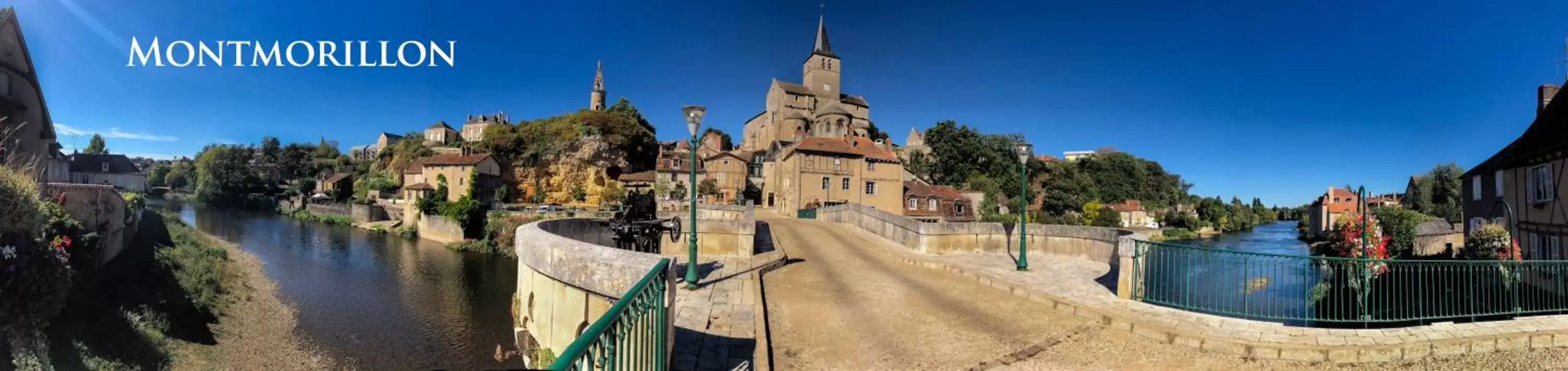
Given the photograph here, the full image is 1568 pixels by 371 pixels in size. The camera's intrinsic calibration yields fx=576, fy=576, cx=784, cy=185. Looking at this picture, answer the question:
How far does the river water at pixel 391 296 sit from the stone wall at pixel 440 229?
1.07m

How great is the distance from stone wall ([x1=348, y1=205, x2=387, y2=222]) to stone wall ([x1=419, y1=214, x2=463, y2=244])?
11252mm

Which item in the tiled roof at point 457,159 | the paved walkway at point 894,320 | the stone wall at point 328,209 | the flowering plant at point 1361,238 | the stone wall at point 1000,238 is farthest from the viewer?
the stone wall at point 328,209

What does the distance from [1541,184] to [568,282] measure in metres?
20.9

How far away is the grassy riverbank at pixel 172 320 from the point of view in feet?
39.1

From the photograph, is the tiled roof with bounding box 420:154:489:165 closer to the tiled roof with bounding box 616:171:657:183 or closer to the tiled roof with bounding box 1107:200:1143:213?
the tiled roof with bounding box 616:171:657:183

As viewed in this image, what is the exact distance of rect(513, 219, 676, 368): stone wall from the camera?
16.3 ft

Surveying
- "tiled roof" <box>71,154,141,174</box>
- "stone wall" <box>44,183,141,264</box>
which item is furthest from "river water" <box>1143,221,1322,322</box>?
"tiled roof" <box>71,154,141,174</box>

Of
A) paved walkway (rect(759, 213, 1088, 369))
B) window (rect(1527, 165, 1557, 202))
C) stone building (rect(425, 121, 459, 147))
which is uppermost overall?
stone building (rect(425, 121, 459, 147))

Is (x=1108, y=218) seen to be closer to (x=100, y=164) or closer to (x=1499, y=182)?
(x=1499, y=182)

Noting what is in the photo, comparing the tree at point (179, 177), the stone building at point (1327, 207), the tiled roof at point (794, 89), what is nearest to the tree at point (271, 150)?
the tree at point (179, 177)

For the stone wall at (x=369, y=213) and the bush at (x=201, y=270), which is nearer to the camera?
the bush at (x=201, y=270)

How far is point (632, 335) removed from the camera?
11.6 feet

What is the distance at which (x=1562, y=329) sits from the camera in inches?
256

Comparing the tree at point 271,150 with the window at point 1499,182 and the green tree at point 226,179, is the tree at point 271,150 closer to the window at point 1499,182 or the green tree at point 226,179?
the green tree at point 226,179
